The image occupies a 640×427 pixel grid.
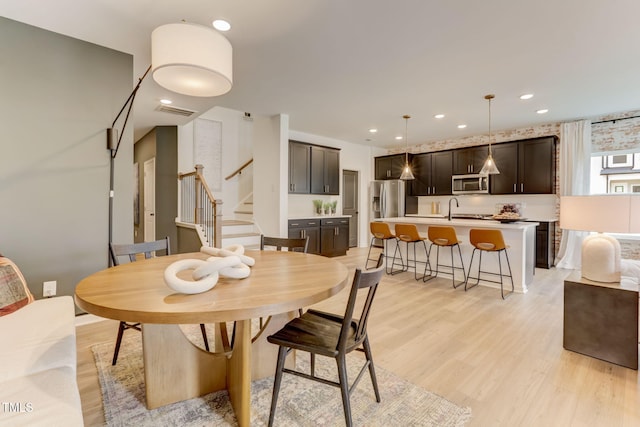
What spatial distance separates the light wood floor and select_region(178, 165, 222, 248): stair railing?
72.2 inches

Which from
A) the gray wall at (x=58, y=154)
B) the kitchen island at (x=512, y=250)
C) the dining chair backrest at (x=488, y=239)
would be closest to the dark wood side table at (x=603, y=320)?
the dining chair backrest at (x=488, y=239)

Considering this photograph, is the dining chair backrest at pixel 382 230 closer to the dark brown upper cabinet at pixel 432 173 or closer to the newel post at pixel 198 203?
the dark brown upper cabinet at pixel 432 173

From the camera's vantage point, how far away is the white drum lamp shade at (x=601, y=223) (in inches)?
79.6

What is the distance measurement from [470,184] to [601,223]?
4.44 meters

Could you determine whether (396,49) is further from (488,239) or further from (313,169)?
(313,169)

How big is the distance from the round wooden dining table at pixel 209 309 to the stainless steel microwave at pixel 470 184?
17.5 ft

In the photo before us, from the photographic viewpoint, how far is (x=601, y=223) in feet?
6.96

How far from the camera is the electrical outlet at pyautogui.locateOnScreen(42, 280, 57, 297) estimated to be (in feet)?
8.63

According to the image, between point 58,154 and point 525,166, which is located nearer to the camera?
point 58,154

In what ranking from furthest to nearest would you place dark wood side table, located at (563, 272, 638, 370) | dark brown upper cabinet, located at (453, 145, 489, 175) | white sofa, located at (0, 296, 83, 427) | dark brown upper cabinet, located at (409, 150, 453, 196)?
1. dark brown upper cabinet, located at (409, 150, 453, 196)
2. dark brown upper cabinet, located at (453, 145, 489, 175)
3. dark wood side table, located at (563, 272, 638, 370)
4. white sofa, located at (0, 296, 83, 427)

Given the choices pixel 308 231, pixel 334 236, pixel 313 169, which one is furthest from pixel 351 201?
pixel 308 231

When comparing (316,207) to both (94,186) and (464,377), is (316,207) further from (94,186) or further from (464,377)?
(464,377)

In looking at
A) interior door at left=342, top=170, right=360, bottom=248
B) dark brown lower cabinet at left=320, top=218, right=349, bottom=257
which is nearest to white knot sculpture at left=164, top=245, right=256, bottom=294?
dark brown lower cabinet at left=320, top=218, right=349, bottom=257

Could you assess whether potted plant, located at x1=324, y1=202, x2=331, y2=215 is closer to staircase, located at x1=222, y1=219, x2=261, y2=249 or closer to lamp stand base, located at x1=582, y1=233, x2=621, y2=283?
staircase, located at x1=222, y1=219, x2=261, y2=249
